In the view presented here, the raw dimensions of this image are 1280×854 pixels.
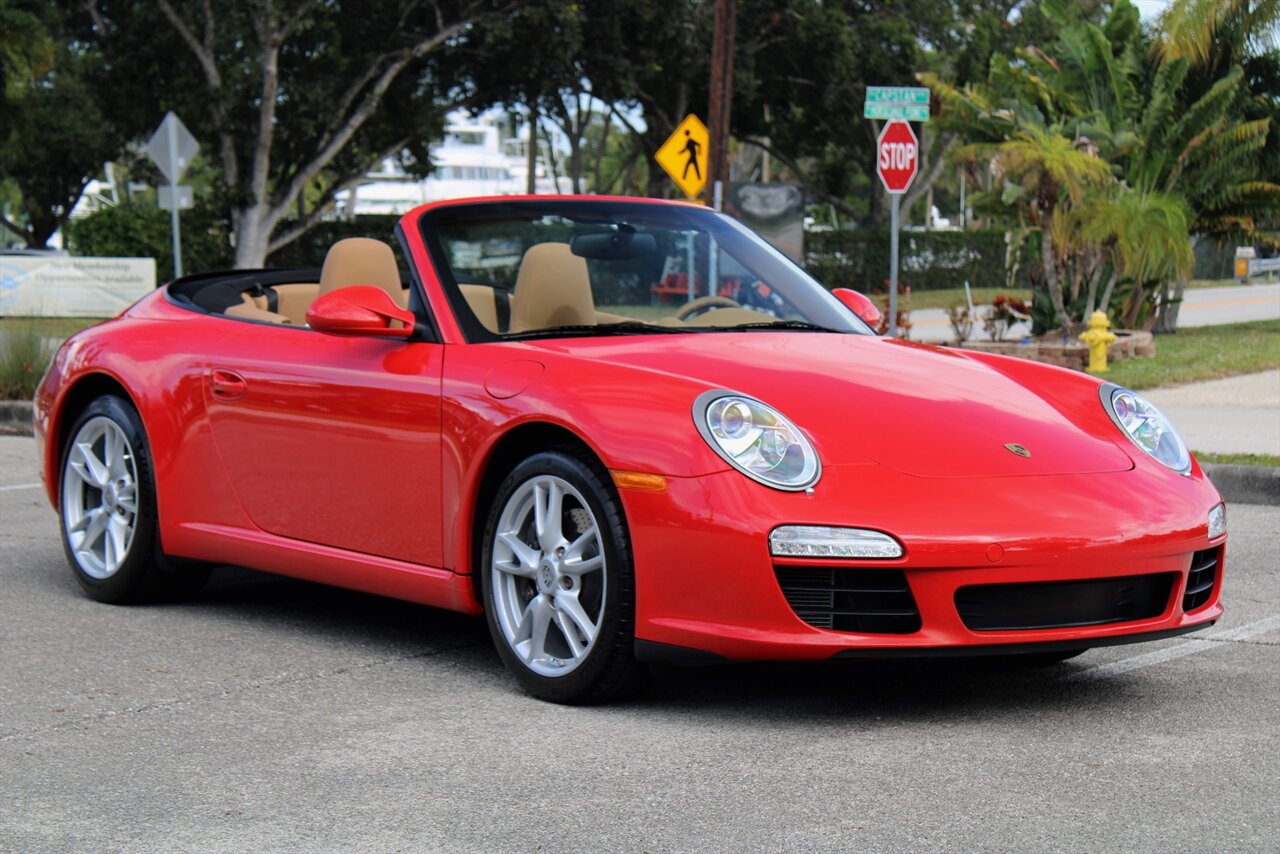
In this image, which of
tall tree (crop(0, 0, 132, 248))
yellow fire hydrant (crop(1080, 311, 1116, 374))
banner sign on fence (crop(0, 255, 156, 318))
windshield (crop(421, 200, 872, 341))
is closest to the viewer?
windshield (crop(421, 200, 872, 341))

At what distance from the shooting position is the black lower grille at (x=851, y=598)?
14.6 feet

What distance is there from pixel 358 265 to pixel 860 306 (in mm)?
1741

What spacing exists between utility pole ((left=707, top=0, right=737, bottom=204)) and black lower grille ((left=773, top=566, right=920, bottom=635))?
49.8 feet

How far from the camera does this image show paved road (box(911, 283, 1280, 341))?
1101 inches

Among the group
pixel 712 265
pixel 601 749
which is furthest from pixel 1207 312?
pixel 601 749

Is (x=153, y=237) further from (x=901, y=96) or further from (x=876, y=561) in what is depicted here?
(x=876, y=561)

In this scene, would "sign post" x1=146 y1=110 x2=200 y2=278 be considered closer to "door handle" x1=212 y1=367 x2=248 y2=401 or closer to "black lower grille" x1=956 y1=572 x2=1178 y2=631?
"door handle" x1=212 y1=367 x2=248 y2=401

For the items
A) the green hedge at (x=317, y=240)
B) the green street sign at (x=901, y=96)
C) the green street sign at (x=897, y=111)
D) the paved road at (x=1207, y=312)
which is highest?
the green street sign at (x=901, y=96)

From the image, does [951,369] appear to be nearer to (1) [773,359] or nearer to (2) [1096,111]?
(1) [773,359]

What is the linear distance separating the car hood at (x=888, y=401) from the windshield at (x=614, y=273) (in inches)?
13.7

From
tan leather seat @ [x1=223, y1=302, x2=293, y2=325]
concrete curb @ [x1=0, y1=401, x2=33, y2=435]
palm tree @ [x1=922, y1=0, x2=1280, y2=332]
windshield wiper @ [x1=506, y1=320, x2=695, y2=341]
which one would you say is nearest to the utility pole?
palm tree @ [x1=922, y1=0, x2=1280, y2=332]

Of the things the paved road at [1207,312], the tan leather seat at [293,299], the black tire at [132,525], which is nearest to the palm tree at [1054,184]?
the paved road at [1207,312]

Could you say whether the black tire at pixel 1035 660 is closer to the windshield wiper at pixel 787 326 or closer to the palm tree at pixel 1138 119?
the windshield wiper at pixel 787 326

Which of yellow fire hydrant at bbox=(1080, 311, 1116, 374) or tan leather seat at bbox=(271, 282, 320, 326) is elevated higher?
tan leather seat at bbox=(271, 282, 320, 326)
